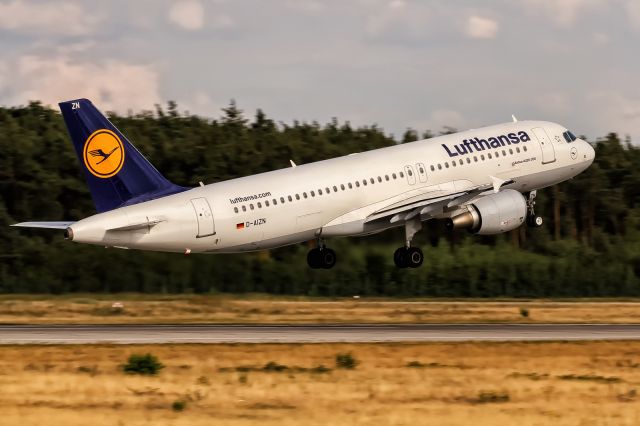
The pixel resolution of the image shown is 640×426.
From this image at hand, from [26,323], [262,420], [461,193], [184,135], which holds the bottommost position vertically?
[262,420]

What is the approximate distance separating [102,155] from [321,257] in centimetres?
1465

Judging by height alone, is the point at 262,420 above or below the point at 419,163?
below

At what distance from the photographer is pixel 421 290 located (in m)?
77.4

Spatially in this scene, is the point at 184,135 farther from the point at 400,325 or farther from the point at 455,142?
the point at 400,325

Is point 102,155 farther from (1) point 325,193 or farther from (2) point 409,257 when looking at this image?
(2) point 409,257

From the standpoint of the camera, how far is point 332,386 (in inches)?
1517

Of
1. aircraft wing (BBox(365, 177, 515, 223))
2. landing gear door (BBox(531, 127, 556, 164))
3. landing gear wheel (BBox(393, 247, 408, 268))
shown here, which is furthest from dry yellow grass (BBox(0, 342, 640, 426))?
landing gear door (BBox(531, 127, 556, 164))

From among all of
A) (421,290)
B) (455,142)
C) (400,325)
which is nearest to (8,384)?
(400,325)

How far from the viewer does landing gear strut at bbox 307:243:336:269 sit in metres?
63.8

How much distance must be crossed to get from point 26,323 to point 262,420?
77.4 feet

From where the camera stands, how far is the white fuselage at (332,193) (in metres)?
53.6

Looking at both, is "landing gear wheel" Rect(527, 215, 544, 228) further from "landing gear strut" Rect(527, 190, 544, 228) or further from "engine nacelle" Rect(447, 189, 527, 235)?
"engine nacelle" Rect(447, 189, 527, 235)

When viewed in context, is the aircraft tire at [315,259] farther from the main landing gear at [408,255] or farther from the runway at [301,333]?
the runway at [301,333]

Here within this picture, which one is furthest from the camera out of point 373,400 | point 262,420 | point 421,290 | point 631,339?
point 421,290
